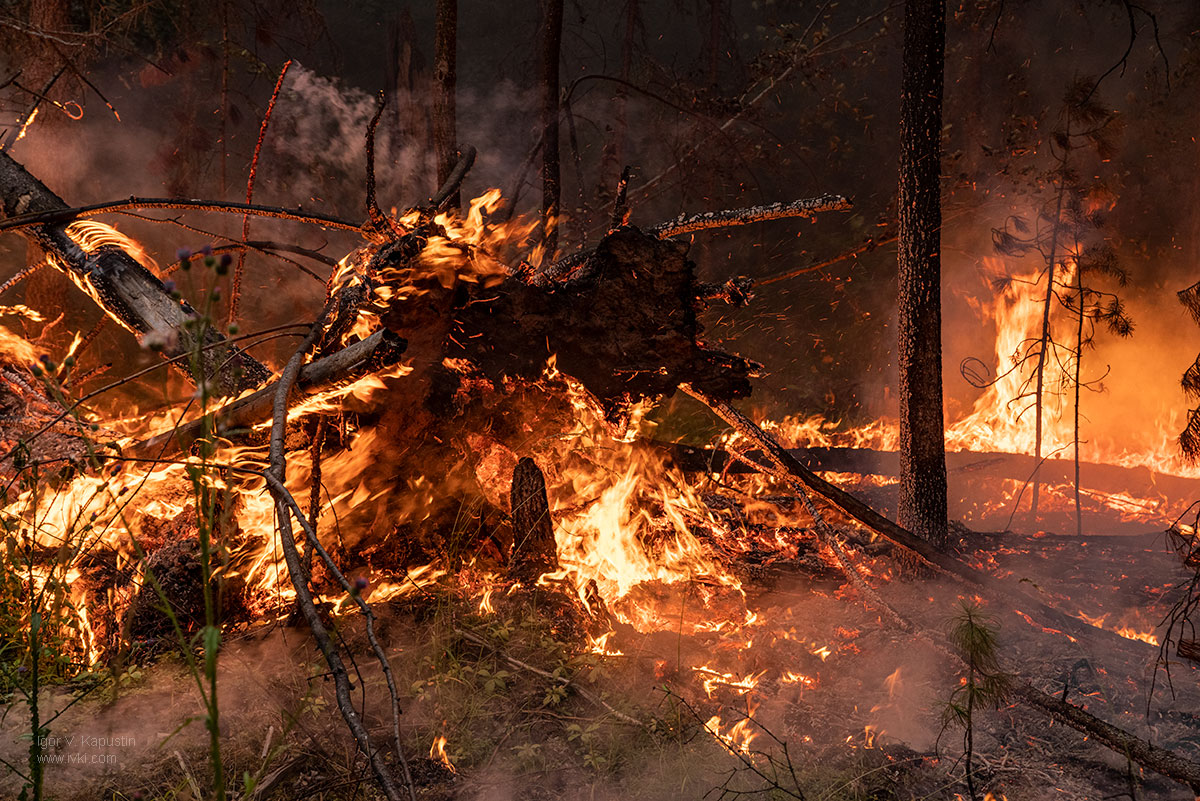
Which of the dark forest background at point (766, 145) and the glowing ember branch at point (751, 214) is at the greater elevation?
the dark forest background at point (766, 145)

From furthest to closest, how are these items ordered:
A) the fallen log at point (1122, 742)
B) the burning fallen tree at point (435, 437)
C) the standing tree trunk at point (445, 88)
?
the standing tree trunk at point (445, 88), the burning fallen tree at point (435, 437), the fallen log at point (1122, 742)

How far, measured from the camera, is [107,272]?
436cm

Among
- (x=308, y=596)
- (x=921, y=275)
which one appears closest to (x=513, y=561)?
(x=308, y=596)

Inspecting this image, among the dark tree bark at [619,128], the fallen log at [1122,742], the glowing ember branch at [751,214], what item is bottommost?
the fallen log at [1122,742]

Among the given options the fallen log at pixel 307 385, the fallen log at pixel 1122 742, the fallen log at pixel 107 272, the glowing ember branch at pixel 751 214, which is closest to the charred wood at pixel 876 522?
the glowing ember branch at pixel 751 214

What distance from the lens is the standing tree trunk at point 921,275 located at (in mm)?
5180

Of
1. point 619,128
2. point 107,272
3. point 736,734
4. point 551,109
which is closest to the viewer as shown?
point 736,734

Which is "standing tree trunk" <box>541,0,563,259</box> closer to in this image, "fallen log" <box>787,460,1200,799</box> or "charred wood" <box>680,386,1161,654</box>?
"charred wood" <box>680,386,1161,654</box>

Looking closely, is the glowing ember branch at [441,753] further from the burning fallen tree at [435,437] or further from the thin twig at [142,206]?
the thin twig at [142,206]

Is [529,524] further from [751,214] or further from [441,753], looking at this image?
[751,214]

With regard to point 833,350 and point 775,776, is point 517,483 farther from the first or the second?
point 833,350

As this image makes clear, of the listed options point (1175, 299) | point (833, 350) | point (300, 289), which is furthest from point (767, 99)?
point (300, 289)

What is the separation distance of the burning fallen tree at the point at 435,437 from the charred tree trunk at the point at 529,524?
12 millimetres

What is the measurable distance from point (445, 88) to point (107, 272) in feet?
12.3
